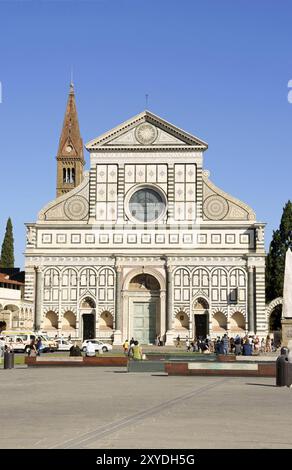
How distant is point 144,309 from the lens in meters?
62.6

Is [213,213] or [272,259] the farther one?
[272,259]

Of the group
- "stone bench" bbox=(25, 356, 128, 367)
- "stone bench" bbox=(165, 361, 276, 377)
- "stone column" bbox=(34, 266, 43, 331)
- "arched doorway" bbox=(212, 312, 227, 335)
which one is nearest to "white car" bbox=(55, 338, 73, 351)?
"stone column" bbox=(34, 266, 43, 331)

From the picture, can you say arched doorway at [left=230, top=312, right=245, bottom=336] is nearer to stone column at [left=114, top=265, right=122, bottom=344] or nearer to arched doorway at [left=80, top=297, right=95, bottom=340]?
stone column at [left=114, top=265, right=122, bottom=344]

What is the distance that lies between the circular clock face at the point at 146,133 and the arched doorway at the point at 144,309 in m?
10.4

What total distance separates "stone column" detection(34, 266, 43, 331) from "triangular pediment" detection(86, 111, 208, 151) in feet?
34.3

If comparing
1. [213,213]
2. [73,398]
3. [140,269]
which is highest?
[213,213]

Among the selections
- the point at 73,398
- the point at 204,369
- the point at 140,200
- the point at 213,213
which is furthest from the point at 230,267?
the point at 73,398

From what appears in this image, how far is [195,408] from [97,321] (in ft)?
148

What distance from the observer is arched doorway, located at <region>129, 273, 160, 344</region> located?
6238 cm

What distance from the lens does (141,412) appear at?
15961mm

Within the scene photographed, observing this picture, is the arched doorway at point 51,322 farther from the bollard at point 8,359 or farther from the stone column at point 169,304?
the bollard at point 8,359

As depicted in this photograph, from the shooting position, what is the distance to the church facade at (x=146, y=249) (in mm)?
61594
